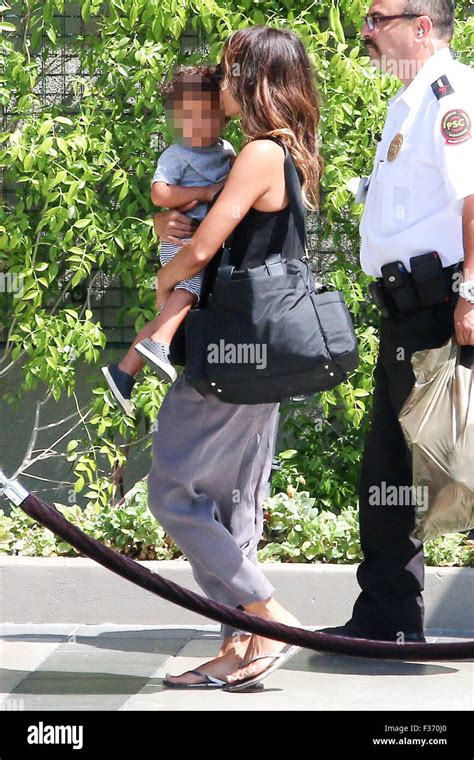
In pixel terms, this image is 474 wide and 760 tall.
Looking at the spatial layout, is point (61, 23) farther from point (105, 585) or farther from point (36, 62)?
point (105, 585)

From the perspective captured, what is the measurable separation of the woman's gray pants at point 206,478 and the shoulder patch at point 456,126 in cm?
99

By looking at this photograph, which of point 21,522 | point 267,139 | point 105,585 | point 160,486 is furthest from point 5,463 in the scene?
point 267,139

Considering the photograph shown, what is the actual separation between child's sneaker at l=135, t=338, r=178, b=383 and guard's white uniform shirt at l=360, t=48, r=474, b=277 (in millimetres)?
785

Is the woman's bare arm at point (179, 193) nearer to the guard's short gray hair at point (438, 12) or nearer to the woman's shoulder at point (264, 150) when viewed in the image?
the woman's shoulder at point (264, 150)

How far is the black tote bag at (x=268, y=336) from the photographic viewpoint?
144 inches

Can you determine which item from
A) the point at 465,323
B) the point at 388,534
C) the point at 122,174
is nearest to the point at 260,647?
the point at 388,534

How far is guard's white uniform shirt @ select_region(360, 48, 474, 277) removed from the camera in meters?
3.76

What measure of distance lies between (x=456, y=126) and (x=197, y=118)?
0.82 m

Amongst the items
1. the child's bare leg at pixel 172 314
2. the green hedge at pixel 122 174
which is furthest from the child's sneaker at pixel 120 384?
the green hedge at pixel 122 174

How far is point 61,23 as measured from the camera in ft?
20.1

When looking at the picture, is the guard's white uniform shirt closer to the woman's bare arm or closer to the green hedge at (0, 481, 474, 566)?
the woman's bare arm

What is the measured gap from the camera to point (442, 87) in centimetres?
386

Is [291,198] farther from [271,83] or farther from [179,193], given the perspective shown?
[179,193]

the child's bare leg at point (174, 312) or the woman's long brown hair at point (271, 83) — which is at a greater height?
the woman's long brown hair at point (271, 83)
